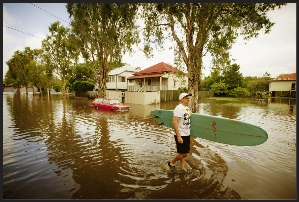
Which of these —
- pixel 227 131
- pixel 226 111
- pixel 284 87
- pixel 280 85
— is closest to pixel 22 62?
pixel 226 111

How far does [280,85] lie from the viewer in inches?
1602

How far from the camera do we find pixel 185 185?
3.82 metres

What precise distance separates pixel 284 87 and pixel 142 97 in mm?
36715

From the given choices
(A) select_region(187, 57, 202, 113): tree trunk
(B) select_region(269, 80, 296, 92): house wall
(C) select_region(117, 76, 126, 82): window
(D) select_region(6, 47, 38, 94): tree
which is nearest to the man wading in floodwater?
(A) select_region(187, 57, 202, 113): tree trunk

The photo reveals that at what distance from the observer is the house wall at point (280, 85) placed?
39.9m

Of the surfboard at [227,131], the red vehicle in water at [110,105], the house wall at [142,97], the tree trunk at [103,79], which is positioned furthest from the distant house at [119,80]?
the surfboard at [227,131]

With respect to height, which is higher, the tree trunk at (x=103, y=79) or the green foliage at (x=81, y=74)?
the green foliage at (x=81, y=74)

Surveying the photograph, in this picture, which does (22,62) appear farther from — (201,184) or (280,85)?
(280,85)

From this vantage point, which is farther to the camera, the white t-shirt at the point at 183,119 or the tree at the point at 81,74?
the tree at the point at 81,74

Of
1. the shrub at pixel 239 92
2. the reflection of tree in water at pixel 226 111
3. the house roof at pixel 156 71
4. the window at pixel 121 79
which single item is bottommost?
the reflection of tree in water at pixel 226 111

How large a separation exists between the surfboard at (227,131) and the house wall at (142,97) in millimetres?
17516

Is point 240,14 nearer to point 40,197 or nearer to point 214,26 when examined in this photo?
point 214,26

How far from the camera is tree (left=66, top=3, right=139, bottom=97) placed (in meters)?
17.0

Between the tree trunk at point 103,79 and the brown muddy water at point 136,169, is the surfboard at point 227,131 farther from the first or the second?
the tree trunk at point 103,79
